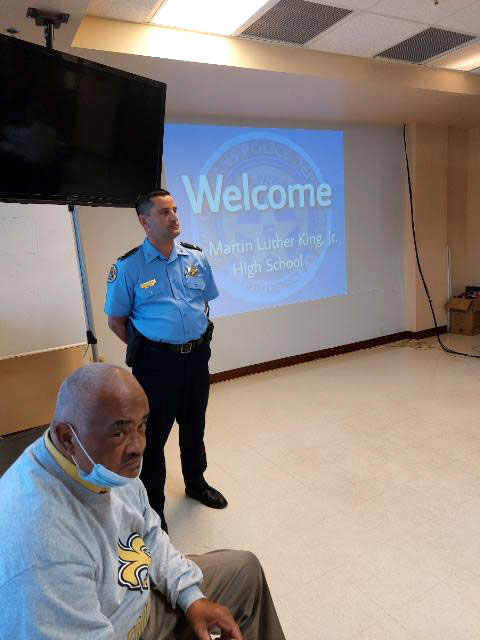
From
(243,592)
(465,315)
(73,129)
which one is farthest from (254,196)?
(243,592)

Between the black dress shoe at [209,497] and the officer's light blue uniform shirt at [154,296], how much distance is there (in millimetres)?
868

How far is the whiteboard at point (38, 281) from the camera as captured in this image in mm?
2455

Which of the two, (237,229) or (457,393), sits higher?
(237,229)

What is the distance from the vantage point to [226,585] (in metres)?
1.22

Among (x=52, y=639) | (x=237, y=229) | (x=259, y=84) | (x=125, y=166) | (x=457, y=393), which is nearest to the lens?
(x=52, y=639)

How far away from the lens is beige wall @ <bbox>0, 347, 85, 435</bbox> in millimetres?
2645

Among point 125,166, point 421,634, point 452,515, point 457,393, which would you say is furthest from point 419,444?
point 125,166

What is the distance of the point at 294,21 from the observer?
280 centimetres

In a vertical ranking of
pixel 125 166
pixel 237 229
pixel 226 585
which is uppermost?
pixel 125 166

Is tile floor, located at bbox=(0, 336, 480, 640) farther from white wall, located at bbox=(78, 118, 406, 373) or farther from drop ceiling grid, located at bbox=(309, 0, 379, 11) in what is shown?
drop ceiling grid, located at bbox=(309, 0, 379, 11)

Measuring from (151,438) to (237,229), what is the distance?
8.37 ft

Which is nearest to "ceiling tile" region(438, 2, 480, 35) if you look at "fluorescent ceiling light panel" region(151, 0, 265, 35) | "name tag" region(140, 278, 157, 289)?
"fluorescent ceiling light panel" region(151, 0, 265, 35)

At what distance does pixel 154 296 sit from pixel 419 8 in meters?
2.41

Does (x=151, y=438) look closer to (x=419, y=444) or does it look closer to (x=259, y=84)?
(x=419, y=444)
